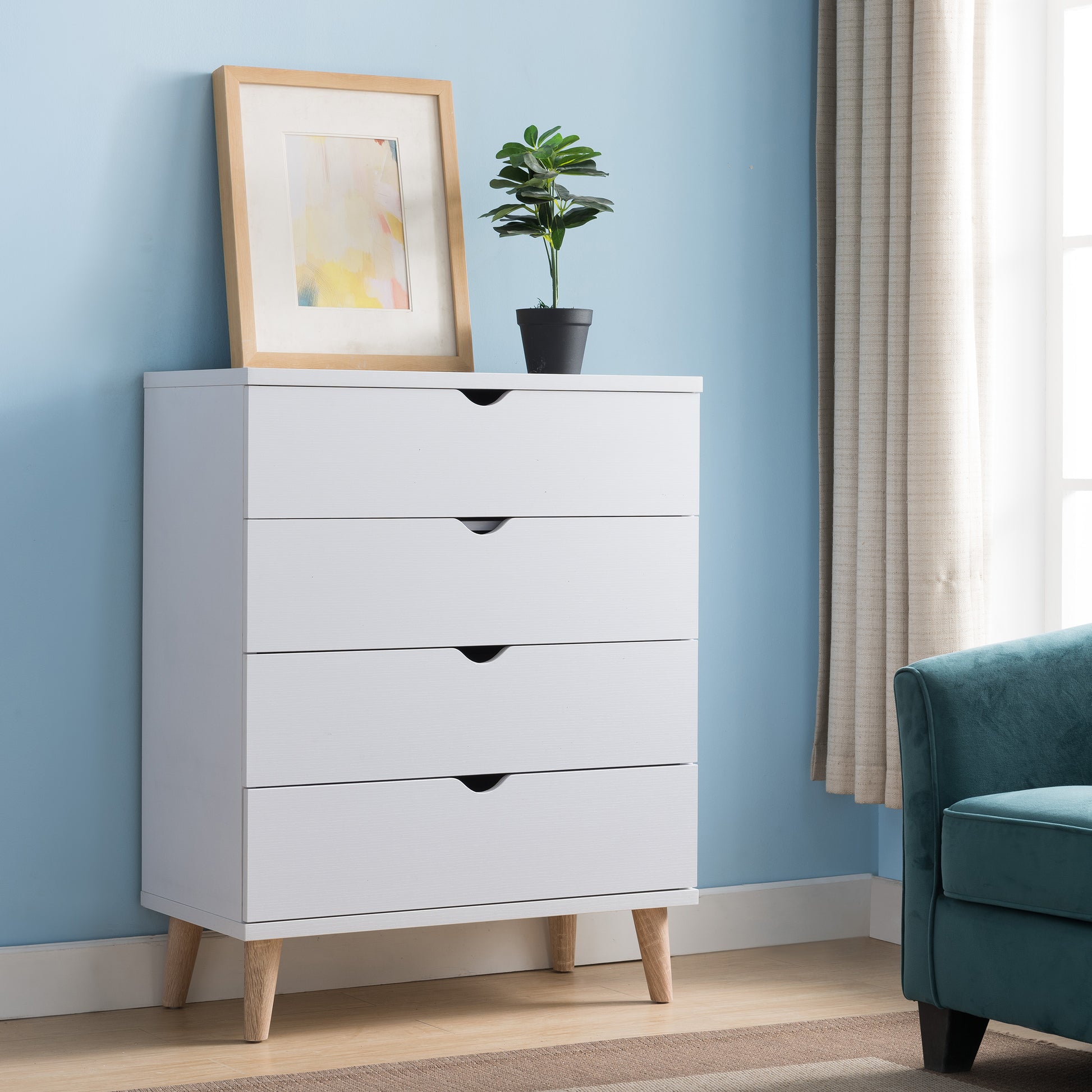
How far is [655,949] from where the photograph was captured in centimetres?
265

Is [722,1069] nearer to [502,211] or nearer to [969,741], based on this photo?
[969,741]

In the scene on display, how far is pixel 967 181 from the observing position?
9.30 ft

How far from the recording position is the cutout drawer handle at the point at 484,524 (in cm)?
250

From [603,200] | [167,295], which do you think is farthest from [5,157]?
[603,200]

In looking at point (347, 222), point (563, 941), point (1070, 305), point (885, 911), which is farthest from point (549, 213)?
point (885, 911)

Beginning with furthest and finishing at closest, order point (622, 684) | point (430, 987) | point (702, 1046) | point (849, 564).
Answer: point (849, 564) < point (430, 987) < point (622, 684) < point (702, 1046)

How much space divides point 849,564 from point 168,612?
1.22 m

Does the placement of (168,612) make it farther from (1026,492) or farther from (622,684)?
(1026,492)

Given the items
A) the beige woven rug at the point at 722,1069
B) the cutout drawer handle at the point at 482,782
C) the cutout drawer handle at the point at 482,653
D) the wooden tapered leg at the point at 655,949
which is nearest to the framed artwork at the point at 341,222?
the cutout drawer handle at the point at 482,653

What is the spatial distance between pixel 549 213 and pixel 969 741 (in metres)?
1.09

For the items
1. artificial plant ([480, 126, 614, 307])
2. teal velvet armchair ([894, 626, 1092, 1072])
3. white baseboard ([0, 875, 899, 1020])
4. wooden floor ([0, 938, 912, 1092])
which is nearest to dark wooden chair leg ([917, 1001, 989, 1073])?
teal velvet armchair ([894, 626, 1092, 1072])

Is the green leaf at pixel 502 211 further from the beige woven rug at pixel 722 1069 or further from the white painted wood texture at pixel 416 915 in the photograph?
the beige woven rug at pixel 722 1069

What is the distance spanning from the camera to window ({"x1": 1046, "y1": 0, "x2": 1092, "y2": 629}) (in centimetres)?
299

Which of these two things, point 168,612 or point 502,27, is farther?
point 502,27
